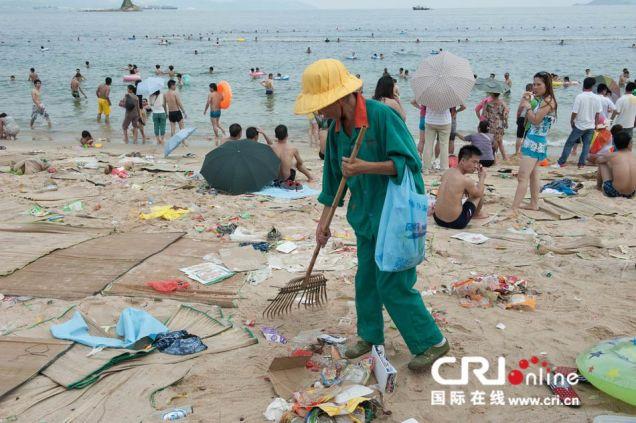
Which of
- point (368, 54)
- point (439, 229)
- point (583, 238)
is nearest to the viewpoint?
point (583, 238)

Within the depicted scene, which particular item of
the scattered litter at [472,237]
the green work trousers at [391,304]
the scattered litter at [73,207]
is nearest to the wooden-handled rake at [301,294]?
the green work trousers at [391,304]

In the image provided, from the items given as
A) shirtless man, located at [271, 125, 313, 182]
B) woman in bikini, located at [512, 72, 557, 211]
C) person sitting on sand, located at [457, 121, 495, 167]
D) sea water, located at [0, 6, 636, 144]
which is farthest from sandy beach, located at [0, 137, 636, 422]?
sea water, located at [0, 6, 636, 144]

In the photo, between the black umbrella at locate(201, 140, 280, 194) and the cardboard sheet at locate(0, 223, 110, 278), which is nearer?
the cardboard sheet at locate(0, 223, 110, 278)

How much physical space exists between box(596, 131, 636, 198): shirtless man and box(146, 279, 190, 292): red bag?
6.21 m

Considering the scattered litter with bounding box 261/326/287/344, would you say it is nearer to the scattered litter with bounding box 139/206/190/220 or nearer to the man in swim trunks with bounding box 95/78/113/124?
the scattered litter with bounding box 139/206/190/220

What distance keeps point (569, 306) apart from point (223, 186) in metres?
5.10

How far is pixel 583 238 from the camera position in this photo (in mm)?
5781

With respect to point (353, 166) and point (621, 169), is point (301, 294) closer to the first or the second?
point (353, 166)

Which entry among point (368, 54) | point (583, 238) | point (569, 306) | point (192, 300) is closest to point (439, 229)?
point (583, 238)

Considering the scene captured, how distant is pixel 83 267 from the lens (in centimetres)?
493

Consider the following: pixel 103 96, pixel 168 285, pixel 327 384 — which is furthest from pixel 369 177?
pixel 103 96

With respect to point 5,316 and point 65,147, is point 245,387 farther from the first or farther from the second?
point 65,147

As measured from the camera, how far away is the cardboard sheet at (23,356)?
10.4ft

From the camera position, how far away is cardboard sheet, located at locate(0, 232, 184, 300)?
4.47m
